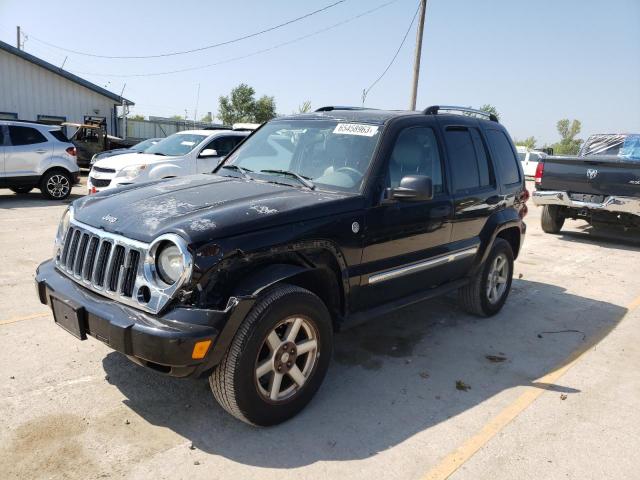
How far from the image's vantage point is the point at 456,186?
4566 millimetres

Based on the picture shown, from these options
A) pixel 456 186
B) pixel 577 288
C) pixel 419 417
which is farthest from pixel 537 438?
pixel 577 288

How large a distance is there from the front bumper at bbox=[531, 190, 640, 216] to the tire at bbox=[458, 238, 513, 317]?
493 centimetres

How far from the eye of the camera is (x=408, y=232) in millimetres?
3994

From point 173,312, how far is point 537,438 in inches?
92.5

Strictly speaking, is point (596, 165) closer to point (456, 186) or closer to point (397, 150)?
point (456, 186)

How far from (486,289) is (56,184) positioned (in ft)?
35.2

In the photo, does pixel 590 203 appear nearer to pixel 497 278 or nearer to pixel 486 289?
pixel 497 278

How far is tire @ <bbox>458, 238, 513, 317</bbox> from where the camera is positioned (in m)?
5.21

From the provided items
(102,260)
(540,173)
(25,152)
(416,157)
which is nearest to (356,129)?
(416,157)

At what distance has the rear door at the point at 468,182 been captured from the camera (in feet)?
15.0

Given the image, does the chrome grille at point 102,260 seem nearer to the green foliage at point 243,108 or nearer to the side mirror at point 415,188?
the side mirror at point 415,188

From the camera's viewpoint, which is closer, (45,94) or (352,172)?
(352,172)

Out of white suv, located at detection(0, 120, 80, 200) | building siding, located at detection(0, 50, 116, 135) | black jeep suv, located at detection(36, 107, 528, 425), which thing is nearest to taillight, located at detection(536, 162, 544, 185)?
black jeep suv, located at detection(36, 107, 528, 425)

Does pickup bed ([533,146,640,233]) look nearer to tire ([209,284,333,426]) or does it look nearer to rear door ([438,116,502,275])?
rear door ([438,116,502,275])
